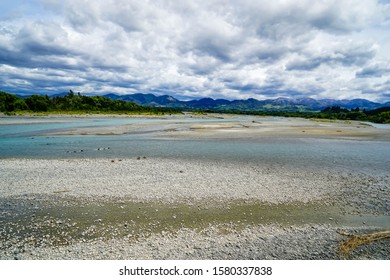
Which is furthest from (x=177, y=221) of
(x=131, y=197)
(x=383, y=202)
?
(x=383, y=202)

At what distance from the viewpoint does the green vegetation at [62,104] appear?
352ft

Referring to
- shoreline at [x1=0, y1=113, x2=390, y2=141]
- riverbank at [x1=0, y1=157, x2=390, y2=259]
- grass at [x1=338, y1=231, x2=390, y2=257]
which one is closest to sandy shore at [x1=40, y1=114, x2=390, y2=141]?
shoreline at [x1=0, y1=113, x2=390, y2=141]

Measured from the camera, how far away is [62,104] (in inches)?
5123

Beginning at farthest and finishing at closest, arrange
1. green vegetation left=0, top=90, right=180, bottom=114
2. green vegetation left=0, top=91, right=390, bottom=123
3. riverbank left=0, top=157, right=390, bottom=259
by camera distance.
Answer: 1. green vegetation left=0, top=91, right=390, bottom=123
2. green vegetation left=0, top=90, right=180, bottom=114
3. riverbank left=0, top=157, right=390, bottom=259

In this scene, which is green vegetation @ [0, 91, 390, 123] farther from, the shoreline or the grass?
the grass

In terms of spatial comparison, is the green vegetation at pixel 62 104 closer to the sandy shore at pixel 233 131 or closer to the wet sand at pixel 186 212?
the sandy shore at pixel 233 131

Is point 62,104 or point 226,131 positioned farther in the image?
point 62,104

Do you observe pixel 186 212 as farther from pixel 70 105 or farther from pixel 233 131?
pixel 70 105

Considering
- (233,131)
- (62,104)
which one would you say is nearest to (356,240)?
(233,131)

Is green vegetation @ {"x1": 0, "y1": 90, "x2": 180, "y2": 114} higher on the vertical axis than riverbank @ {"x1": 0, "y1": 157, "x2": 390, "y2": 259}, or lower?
higher

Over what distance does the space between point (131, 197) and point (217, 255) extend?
653 cm

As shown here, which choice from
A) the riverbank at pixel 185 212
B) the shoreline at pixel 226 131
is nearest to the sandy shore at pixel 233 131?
the shoreline at pixel 226 131

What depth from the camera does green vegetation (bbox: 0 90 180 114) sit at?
10744 centimetres
